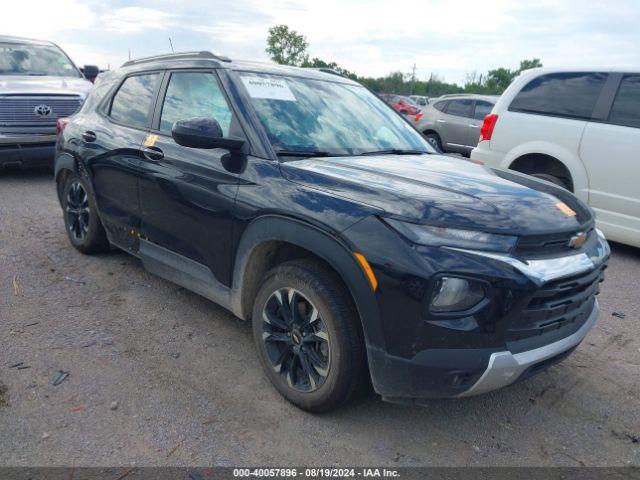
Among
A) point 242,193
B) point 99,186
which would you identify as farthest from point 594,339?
point 99,186

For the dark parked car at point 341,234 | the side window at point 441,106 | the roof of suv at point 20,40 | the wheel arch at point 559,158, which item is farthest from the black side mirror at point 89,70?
the wheel arch at point 559,158

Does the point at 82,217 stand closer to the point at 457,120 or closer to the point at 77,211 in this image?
the point at 77,211

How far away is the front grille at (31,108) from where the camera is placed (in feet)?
25.3

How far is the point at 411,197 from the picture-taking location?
2.41 m

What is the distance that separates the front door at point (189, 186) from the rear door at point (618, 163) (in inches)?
167

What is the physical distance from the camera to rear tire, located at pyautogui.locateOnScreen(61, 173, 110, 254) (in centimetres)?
461

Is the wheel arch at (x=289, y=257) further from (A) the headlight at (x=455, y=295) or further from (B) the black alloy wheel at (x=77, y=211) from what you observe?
(B) the black alloy wheel at (x=77, y=211)

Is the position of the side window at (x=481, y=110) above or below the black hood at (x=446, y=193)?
below

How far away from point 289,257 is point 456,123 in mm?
9758

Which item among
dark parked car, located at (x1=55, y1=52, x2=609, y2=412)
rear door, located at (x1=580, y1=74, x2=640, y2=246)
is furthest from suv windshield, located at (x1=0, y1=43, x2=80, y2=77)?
rear door, located at (x1=580, y1=74, x2=640, y2=246)

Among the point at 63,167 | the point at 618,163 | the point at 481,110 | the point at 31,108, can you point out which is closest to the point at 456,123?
the point at 481,110

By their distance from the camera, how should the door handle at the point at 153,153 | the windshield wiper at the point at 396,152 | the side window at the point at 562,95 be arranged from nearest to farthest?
the windshield wiper at the point at 396,152, the door handle at the point at 153,153, the side window at the point at 562,95

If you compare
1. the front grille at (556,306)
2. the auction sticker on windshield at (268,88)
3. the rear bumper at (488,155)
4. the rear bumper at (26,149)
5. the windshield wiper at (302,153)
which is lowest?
the rear bumper at (26,149)

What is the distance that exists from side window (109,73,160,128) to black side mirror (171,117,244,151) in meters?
1.04
